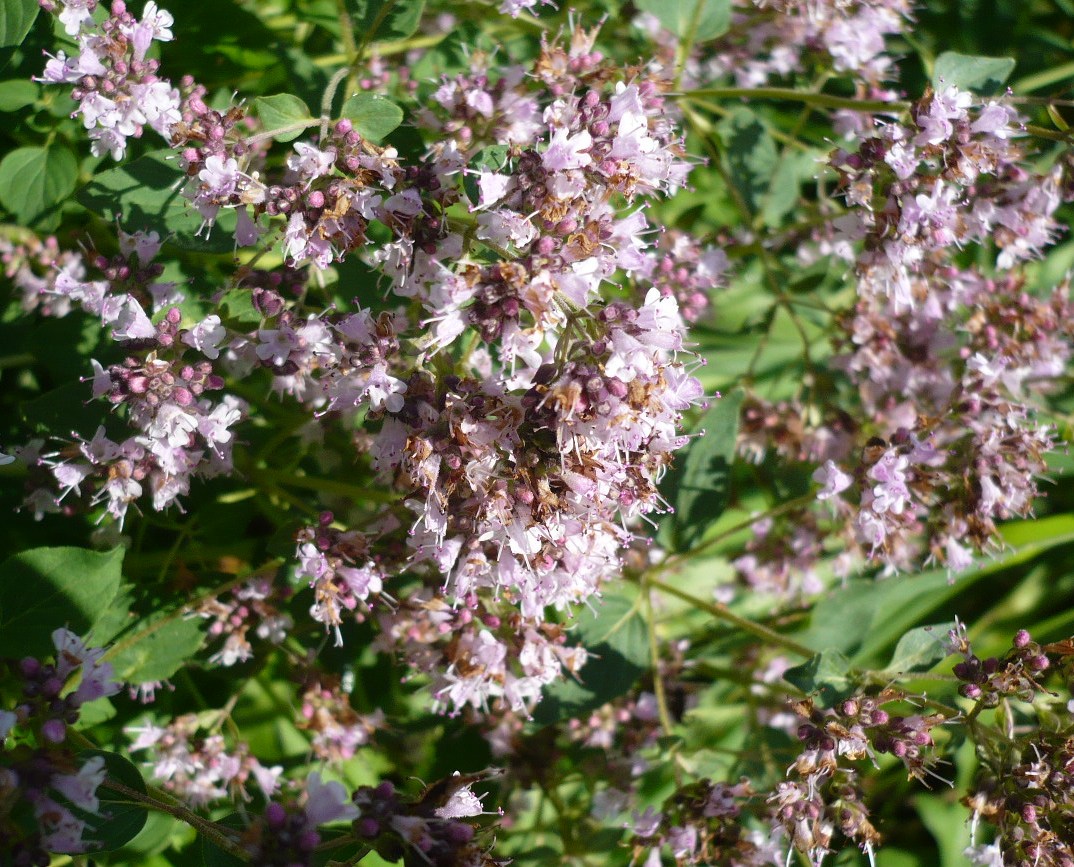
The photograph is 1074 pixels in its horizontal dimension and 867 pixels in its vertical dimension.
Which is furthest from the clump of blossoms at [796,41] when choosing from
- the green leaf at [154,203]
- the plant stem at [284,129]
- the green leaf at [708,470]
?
the green leaf at [154,203]

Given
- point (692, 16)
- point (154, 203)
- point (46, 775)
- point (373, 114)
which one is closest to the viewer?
point (46, 775)

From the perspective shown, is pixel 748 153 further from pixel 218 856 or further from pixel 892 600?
pixel 218 856

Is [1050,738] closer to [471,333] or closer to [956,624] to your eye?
[956,624]

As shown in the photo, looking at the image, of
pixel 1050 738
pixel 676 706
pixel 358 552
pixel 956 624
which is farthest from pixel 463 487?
pixel 676 706

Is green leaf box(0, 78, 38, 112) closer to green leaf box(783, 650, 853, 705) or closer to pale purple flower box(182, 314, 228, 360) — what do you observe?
pale purple flower box(182, 314, 228, 360)

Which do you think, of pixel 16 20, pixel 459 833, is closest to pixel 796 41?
pixel 16 20

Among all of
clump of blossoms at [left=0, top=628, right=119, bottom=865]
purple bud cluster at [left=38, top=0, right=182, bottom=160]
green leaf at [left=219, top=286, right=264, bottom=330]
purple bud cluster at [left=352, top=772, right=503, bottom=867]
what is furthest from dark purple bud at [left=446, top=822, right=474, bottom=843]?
purple bud cluster at [left=38, top=0, right=182, bottom=160]

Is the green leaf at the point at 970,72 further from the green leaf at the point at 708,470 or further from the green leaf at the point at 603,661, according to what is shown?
the green leaf at the point at 603,661
